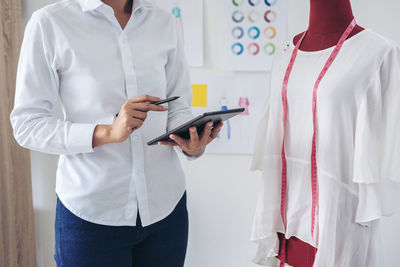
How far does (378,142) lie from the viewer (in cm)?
104

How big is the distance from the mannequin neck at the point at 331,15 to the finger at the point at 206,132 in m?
0.44

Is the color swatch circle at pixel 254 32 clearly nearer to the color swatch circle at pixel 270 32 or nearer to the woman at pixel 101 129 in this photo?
the color swatch circle at pixel 270 32

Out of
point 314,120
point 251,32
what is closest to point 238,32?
point 251,32

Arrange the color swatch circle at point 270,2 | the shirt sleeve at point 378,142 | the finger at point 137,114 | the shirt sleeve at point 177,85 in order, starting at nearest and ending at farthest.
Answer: the finger at point 137,114 < the shirt sleeve at point 378,142 < the shirt sleeve at point 177,85 < the color swatch circle at point 270,2

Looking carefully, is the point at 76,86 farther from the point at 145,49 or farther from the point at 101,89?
the point at 145,49

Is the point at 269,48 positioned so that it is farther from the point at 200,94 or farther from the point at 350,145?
the point at 350,145

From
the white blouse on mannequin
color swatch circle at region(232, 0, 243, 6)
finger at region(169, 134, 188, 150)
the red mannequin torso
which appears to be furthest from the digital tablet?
color swatch circle at region(232, 0, 243, 6)

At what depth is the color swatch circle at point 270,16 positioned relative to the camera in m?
1.95

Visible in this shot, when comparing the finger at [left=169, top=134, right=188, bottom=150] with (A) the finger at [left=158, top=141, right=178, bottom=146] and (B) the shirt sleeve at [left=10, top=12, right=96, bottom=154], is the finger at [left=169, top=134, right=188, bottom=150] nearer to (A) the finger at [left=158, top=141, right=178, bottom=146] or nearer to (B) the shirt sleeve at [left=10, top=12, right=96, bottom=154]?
(A) the finger at [left=158, top=141, right=178, bottom=146]

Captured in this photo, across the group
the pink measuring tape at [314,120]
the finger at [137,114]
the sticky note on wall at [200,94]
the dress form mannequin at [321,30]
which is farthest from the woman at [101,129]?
the sticky note on wall at [200,94]

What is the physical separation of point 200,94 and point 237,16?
0.44 metres

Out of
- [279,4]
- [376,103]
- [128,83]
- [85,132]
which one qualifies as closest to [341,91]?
[376,103]

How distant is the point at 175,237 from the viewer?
3.63 ft

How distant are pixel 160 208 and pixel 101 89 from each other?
0.36 meters
